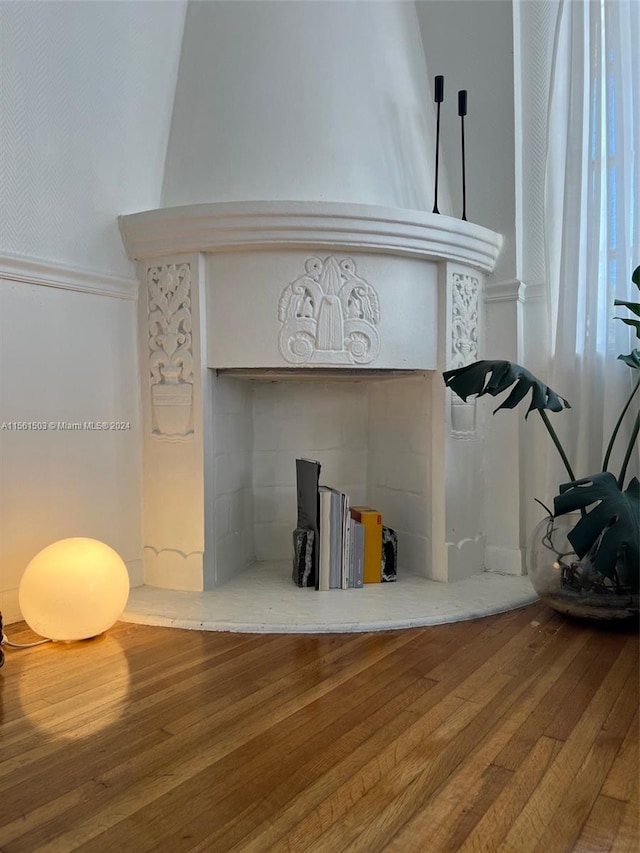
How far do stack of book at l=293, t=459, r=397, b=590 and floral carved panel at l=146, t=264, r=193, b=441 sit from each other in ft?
1.65

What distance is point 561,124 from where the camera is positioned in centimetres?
246

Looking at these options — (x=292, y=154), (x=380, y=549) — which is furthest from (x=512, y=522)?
(x=292, y=154)

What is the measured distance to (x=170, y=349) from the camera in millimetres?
2305

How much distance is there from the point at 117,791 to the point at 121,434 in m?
1.40

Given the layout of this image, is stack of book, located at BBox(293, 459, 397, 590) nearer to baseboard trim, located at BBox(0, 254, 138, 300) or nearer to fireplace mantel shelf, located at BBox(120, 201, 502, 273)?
fireplace mantel shelf, located at BBox(120, 201, 502, 273)

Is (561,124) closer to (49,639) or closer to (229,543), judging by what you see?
(229,543)

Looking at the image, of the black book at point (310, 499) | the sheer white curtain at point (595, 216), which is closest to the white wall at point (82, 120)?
the black book at point (310, 499)

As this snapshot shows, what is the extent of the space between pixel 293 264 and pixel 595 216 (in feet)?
3.58

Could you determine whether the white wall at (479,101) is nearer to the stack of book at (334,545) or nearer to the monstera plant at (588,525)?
the monstera plant at (588,525)

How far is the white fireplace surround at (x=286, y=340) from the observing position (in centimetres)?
220

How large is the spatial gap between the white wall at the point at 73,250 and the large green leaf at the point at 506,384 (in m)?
1.18

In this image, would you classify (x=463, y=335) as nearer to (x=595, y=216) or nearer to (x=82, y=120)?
(x=595, y=216)

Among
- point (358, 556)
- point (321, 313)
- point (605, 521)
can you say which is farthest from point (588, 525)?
point (321, 313)

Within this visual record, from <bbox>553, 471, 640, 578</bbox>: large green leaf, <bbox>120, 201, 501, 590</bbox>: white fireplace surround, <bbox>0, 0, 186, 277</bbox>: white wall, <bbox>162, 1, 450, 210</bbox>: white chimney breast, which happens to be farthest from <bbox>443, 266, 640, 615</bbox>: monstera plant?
<bbox>0, 0, 186, 277</bbox>: white wall
